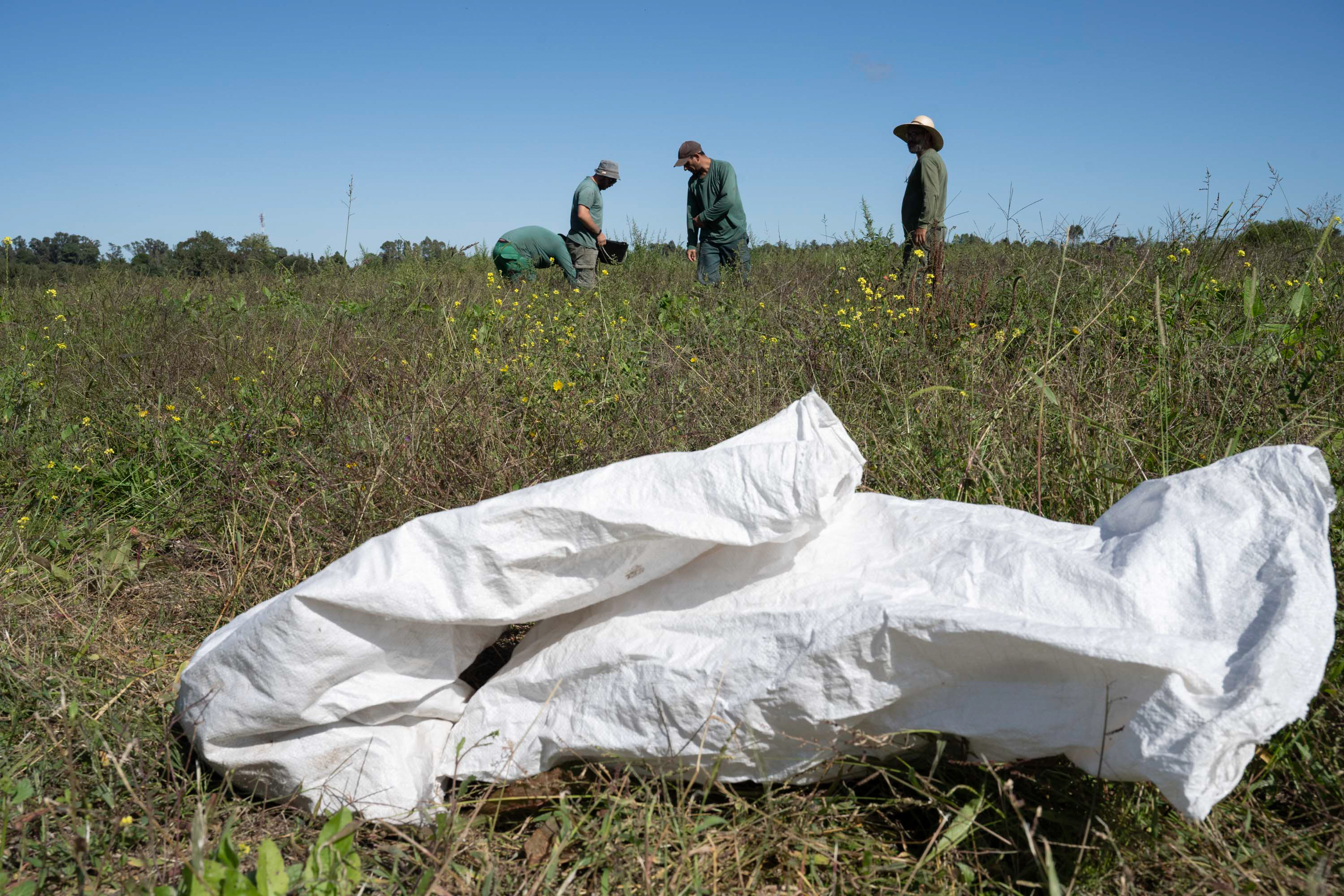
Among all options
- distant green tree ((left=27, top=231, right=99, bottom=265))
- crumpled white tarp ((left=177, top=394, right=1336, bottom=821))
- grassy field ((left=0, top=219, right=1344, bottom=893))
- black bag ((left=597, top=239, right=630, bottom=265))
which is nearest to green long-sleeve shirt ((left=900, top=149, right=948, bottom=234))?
grassy field ((left=0, top=219, right=1344, bottom=893))

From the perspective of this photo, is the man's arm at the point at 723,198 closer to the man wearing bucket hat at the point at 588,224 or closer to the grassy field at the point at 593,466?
the man wearing bucket hat at the point at 588,224

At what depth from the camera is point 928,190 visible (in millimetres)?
5801

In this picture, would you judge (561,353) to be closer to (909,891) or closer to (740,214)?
(909,891)

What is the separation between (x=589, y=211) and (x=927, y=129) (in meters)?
3.19

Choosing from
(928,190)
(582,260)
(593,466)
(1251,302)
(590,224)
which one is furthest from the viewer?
(582,260)

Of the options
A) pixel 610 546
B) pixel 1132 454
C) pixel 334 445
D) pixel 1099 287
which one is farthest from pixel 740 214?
pixel 610 546

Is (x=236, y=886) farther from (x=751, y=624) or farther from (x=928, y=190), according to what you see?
(x=928, y=190)

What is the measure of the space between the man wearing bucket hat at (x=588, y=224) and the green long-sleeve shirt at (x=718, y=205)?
958mm

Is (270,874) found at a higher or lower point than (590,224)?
lower

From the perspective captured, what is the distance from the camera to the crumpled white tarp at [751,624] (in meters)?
1.27

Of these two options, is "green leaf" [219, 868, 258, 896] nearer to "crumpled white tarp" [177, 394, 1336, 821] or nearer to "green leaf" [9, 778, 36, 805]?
"crumpled white tarp" [177, 394, 1336, 821]

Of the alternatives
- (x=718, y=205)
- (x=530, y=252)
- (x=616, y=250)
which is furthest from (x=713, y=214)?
(x=530, y=252)

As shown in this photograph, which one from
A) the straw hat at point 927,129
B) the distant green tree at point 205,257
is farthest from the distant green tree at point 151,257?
the straw hat at point 927,129

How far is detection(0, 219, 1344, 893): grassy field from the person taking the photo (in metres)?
1.33
